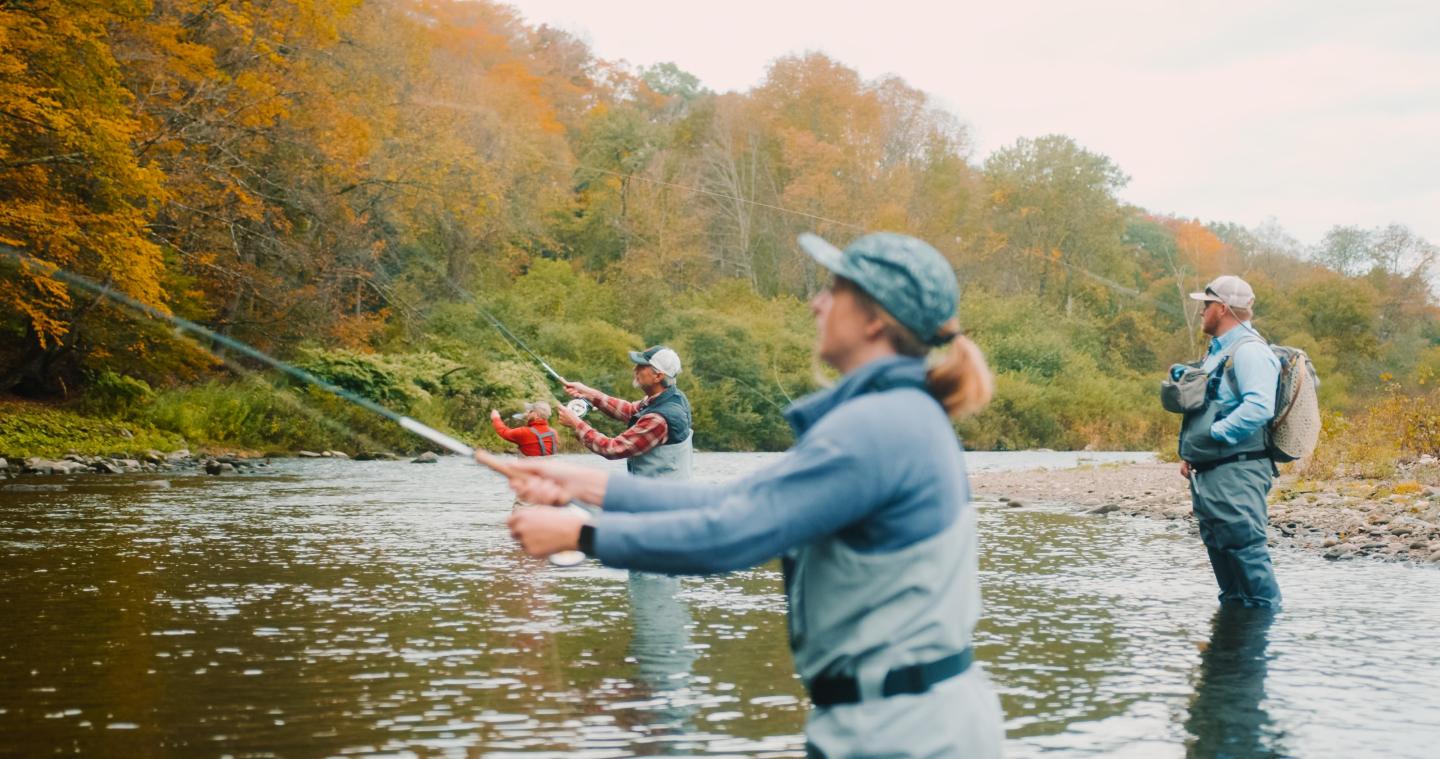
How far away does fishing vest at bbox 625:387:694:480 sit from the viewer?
9.92 metres

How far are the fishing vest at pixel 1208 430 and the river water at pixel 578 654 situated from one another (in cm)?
109

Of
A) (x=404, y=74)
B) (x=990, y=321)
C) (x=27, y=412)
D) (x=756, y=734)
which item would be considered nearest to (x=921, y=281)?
(x=756, y=734)

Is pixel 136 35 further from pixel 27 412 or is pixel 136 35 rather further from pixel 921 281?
pixel 921 281

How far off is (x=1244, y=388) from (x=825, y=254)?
226 inches

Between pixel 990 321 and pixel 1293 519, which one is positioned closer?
pixel 1293 519

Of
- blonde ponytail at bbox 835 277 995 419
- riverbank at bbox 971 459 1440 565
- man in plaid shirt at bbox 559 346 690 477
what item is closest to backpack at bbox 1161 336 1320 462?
man in plaid shirt at bbox 559 346 690 477

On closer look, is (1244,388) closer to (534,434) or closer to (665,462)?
(665,462)

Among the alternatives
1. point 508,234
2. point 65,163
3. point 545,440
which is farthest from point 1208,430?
point 508,234

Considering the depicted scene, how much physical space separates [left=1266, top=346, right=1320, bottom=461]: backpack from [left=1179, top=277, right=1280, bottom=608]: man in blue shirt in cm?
7

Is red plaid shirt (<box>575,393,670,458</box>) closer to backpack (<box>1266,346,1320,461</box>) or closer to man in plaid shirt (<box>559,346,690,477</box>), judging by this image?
man in plaid shirt (<box>559,346,690,477</box>)

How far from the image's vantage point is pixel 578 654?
7.89 meters

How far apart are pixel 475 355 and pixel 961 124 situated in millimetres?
35073

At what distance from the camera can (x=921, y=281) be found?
9.13ft

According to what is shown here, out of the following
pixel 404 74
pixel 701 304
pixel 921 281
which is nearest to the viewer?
pixel 921 281
